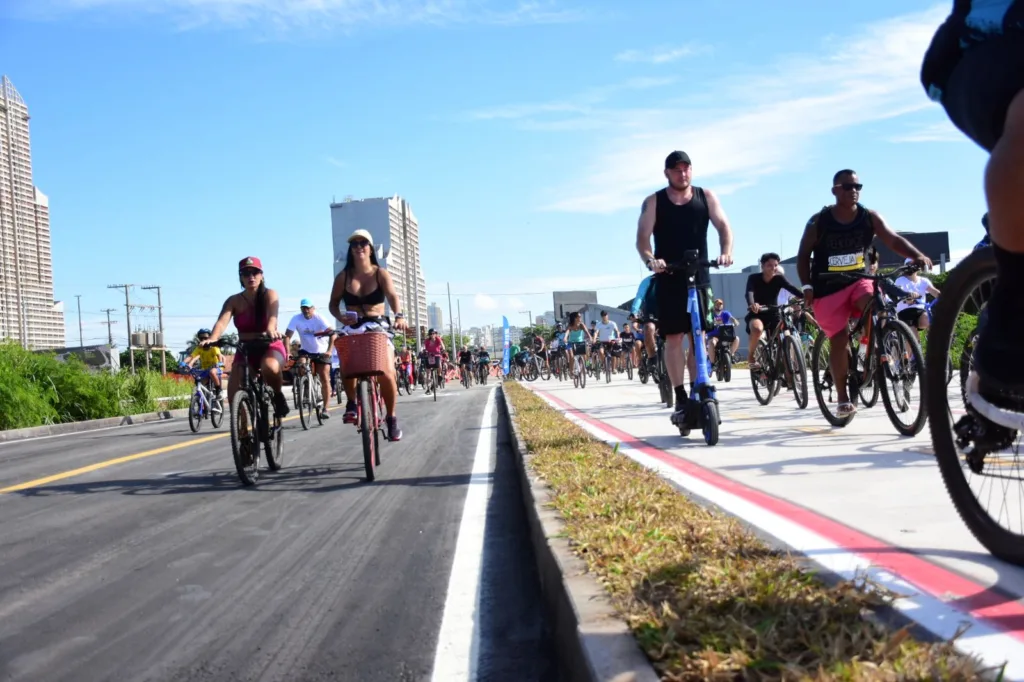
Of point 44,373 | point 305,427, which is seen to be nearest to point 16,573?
point 305,427

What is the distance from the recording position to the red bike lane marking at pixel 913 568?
242cm

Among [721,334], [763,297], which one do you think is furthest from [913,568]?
[721,334]

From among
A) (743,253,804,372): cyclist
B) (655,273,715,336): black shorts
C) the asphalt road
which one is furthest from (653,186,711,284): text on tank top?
(743,253,804,372): cyclist

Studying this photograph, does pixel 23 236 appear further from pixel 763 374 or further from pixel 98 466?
pixel 763 374

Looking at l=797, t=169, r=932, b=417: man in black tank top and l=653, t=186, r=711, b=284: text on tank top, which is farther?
l=653, t=186, r=711, b=284: text on tank top

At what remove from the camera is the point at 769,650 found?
6.90ft

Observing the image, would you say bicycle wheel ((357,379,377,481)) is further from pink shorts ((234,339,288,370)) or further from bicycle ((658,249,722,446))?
bicycle ((658,249,722,446))

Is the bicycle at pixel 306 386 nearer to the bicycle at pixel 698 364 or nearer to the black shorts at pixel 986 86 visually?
the bicycle at pixel 698 364

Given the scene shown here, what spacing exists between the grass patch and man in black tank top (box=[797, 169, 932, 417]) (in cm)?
337

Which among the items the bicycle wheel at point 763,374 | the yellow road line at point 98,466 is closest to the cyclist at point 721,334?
the bicycle wheel at point 763,374

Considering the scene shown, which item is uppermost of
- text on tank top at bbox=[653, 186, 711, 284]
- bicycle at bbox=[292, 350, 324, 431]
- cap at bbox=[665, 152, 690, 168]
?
cap at bbox=[665, 152, 690, 168]

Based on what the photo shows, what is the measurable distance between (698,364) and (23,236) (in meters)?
123

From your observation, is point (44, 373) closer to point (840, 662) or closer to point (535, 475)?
point (535, 475)

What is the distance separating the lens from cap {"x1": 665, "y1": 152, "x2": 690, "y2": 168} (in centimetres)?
711
